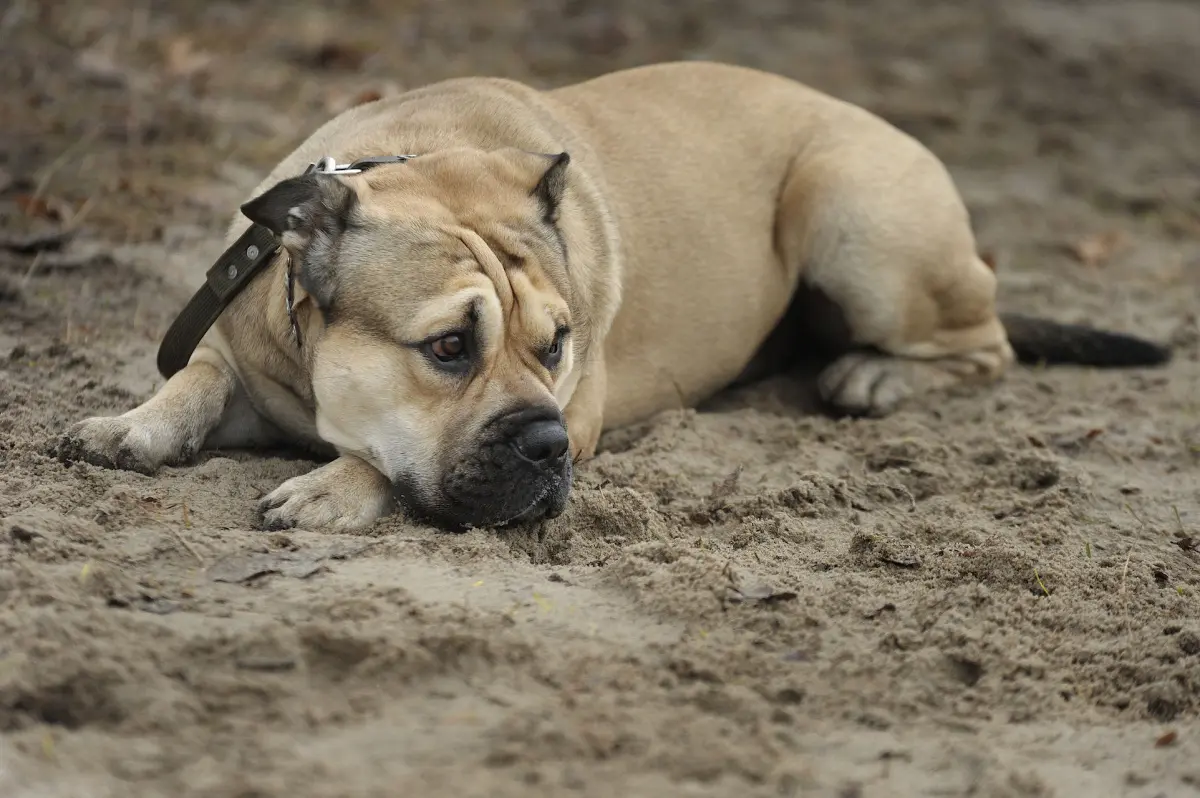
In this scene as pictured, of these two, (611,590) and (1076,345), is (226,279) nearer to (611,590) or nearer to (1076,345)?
(611,590)

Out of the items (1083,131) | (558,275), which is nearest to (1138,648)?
(558,275)

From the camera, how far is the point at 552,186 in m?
4.16

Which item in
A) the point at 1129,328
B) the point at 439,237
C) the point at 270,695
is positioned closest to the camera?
the point at 270,695

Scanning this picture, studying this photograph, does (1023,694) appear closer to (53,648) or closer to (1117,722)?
(1117,722)

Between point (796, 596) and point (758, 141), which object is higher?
point (758, 141)

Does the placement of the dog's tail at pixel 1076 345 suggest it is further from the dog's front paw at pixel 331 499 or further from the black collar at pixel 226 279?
the dog's front paw at pixel 331 499

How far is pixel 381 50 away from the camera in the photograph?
30.3 ft

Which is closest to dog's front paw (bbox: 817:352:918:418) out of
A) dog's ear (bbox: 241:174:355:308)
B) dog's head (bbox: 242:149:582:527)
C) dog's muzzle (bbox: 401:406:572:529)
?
dog's head (bbox: 242:149:582:527)

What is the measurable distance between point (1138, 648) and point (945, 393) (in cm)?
246

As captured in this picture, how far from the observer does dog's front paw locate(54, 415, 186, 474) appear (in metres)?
3.98

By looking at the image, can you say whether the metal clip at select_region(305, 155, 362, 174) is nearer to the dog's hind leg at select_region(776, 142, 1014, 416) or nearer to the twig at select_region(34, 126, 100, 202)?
the dog's hind leg at select_region(776, 142, 1014, 416)

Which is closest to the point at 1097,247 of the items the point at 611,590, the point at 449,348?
the point at 449,348

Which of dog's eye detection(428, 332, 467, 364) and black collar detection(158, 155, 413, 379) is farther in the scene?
black collar detection(158, 155, 413, 379)

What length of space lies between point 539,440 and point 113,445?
1.29 m
